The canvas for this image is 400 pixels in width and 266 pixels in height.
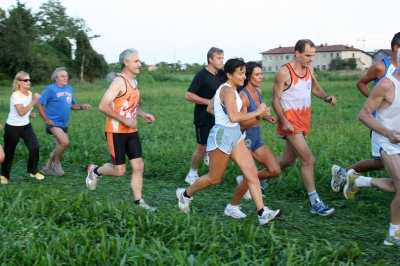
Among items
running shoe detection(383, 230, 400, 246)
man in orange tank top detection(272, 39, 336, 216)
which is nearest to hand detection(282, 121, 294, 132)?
man in orange tank top detection(272, 39, 336, 216)

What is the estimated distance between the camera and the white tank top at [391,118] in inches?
205

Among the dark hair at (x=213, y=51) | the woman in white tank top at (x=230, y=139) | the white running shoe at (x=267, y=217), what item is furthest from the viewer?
the dark hair at (x=213, y=51)

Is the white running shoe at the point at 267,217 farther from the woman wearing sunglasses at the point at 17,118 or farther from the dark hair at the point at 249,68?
the woman wearing sunglasses at the point at 17,118

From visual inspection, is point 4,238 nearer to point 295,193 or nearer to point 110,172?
point 110,172

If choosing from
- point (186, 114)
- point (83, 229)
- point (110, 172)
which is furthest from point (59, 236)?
point (186, 114)

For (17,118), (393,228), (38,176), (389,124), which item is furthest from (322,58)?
(393,228)

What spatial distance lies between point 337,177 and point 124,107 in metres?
2.79

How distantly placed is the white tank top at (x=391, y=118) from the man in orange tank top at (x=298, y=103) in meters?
1.18

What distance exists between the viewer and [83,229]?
4.99 metres

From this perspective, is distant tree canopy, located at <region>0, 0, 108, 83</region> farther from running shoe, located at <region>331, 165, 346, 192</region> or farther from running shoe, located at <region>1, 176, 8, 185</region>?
running shoe, located at <region>331, 165, 346, 192</region>

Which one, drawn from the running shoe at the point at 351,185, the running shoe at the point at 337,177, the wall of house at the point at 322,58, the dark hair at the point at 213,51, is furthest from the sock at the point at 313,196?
the wall of house at the point at 322,58

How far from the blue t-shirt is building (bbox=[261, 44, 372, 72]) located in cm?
7918

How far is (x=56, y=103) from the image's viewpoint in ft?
28.6

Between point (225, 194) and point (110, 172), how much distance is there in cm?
161
